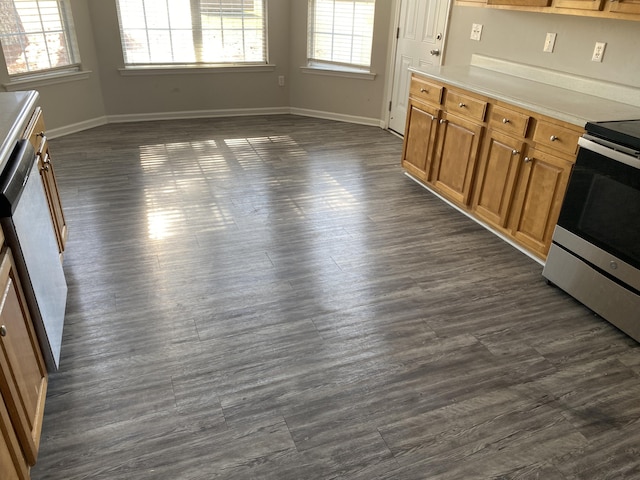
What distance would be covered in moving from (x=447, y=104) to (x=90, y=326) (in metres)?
2.80

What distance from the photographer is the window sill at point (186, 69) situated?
5559mm

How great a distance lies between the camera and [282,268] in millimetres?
2959

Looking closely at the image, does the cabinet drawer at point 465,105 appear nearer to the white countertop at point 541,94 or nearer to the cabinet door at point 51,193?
the white countertop at point 541,94

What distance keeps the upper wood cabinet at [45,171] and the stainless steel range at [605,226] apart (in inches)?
109

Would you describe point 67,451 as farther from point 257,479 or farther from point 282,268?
point 282,268

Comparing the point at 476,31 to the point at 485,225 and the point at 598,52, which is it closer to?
the point at 598,52

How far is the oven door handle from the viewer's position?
2240 mm

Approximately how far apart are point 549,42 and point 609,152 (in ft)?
4.97

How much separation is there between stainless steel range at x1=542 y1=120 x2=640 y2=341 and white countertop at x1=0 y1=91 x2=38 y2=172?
8.55ft

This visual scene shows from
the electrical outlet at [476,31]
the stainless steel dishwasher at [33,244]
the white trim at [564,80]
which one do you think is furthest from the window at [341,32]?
the stainless steel dishwasher at [33,244]

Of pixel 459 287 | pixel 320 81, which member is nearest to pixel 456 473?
pixel 459 287

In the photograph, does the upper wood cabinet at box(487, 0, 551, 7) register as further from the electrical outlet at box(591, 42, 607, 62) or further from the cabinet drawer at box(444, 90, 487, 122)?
the cabinet drawer at box(444, 90, 487, 122)

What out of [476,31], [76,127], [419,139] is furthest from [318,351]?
[76,127]

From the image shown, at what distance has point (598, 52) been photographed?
314 cm
